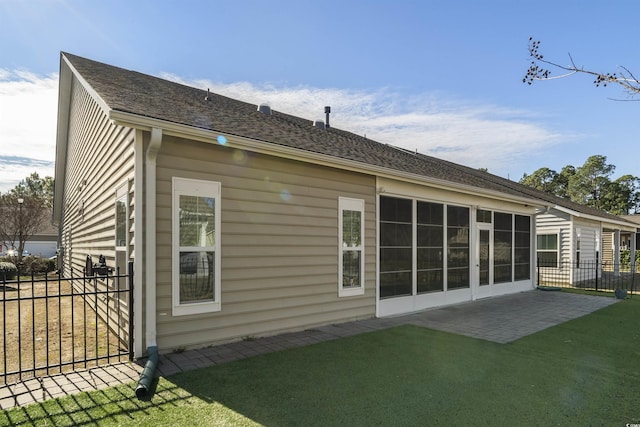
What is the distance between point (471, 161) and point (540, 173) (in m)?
26.2

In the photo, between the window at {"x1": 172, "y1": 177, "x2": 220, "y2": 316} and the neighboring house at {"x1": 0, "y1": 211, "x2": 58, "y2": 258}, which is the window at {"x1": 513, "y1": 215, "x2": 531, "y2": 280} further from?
the neighboring house at {"x1": 0, "y1": 211, "x2": 58, "y2": 258}

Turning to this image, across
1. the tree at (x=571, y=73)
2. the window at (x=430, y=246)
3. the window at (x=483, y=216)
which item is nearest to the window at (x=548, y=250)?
the window at (x=483, y=216)

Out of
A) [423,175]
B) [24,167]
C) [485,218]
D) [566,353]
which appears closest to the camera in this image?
[566,353]

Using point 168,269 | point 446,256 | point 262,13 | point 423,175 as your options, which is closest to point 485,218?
point 446,256

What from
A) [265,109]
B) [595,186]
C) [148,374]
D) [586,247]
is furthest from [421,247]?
[595,186]

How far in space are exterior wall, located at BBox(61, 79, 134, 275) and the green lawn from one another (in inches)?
111

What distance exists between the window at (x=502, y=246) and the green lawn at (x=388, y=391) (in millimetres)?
5547

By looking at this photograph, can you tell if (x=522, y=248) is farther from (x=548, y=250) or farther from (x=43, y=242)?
(x=43, y=242)

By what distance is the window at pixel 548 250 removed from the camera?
15914 millimetres

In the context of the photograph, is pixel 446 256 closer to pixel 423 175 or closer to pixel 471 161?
pixel 423 175

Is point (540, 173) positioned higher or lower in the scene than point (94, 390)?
higher

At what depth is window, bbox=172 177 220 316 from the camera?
4941mm

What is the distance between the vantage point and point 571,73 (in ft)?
9.44

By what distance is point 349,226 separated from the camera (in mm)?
7188
